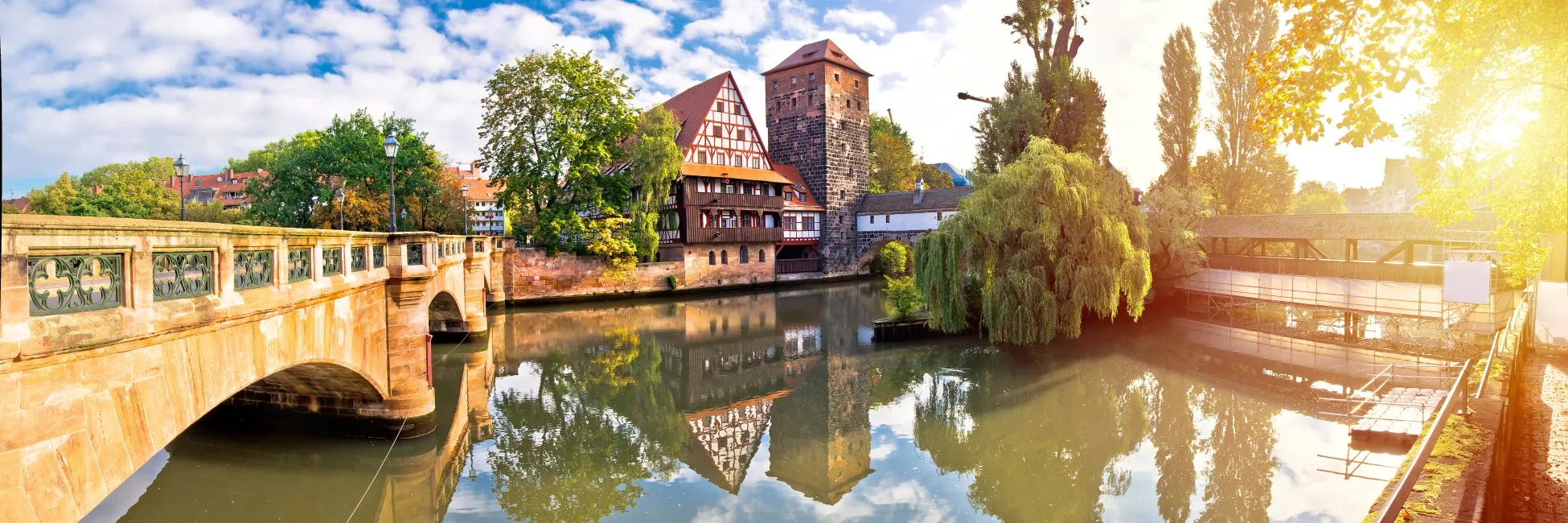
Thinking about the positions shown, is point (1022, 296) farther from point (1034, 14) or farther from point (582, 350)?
point (1034, 14)

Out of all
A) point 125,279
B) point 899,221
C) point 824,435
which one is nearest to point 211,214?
point 899,221

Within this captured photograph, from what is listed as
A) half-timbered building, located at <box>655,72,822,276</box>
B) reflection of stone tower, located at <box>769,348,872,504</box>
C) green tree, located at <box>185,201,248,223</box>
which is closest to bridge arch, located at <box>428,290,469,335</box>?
reflection of stone tower, located at <box>769,348,872,504</box>

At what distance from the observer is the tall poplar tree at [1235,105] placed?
31859 mm

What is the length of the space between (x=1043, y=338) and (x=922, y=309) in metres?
5.47

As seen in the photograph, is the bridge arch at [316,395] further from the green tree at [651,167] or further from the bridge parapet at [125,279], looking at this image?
the green tree at [651,167]

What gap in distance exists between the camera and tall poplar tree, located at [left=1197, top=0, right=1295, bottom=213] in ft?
105

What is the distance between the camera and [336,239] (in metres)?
8.23

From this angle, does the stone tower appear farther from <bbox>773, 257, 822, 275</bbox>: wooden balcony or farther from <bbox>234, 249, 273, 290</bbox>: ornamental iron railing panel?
<bbox>234, 249, 273, 290</bbox>: ornamental iron railing panel

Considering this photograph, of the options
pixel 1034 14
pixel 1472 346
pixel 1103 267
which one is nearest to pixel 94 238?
pixel 1103 267

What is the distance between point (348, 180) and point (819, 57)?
78.4 ft

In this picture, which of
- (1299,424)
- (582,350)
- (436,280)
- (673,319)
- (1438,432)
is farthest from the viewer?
(673,319)

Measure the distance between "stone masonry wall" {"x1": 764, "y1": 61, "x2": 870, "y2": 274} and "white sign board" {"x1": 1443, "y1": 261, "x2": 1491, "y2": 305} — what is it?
28230 mm

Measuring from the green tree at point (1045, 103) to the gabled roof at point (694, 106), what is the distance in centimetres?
1380

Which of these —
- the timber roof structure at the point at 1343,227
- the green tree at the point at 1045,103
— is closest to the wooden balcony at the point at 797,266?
the green tree at the point at 1045,103
